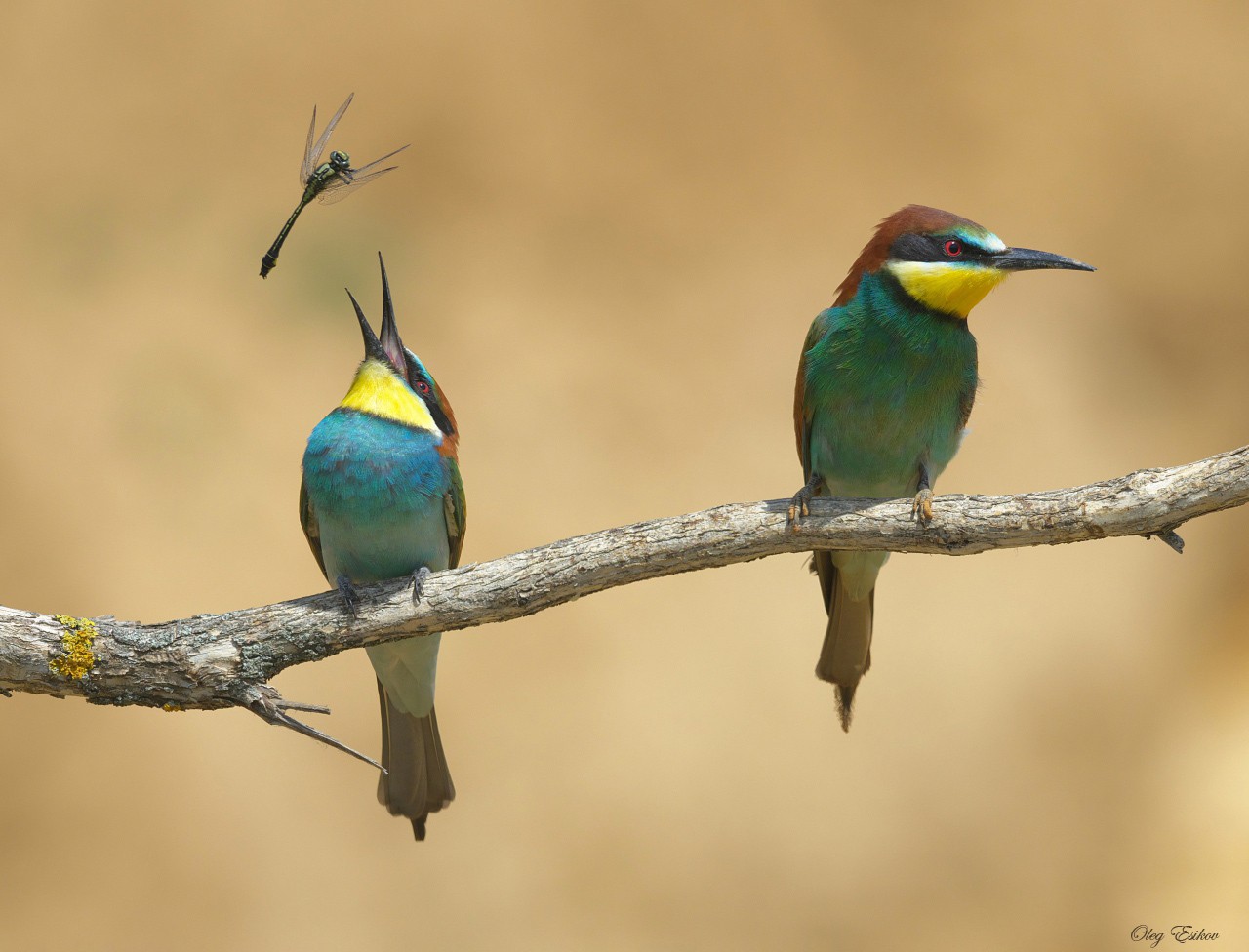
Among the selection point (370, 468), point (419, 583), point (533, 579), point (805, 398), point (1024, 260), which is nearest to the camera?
point (533, 579)

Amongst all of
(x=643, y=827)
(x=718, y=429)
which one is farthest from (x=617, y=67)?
(x=643, y=827)

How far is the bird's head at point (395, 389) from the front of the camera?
2.59 metres

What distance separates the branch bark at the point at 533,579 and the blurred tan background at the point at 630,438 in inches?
91.5

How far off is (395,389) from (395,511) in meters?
0.32

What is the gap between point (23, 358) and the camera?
15.0 ft

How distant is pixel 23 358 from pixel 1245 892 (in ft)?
16.9

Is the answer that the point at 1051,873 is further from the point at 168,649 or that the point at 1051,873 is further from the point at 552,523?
the point at 168,649

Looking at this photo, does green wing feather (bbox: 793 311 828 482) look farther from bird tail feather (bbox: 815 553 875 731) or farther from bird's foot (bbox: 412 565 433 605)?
bird's foot (bbox: 412 565 433 605)

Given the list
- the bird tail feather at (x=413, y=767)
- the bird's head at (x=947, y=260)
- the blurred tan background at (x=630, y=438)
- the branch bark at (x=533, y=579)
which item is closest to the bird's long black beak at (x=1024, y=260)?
the bird's head at (x=947, y=260)

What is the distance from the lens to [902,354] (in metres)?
2.44

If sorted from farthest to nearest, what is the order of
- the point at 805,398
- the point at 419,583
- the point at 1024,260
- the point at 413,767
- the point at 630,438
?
the point at 630,438
the point at 413,767
the point at 805,398
the point at 1024,260
the point at 419,583

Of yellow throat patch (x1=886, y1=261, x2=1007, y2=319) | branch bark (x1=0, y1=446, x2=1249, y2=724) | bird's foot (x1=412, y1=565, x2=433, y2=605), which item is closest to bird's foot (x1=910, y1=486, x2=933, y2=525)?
branch bark (x1=0, y1=446, x2=1249, y2=724)

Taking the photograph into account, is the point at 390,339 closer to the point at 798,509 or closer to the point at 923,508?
the point at 798,509

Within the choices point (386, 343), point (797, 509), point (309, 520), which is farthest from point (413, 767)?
point (797, 509)
